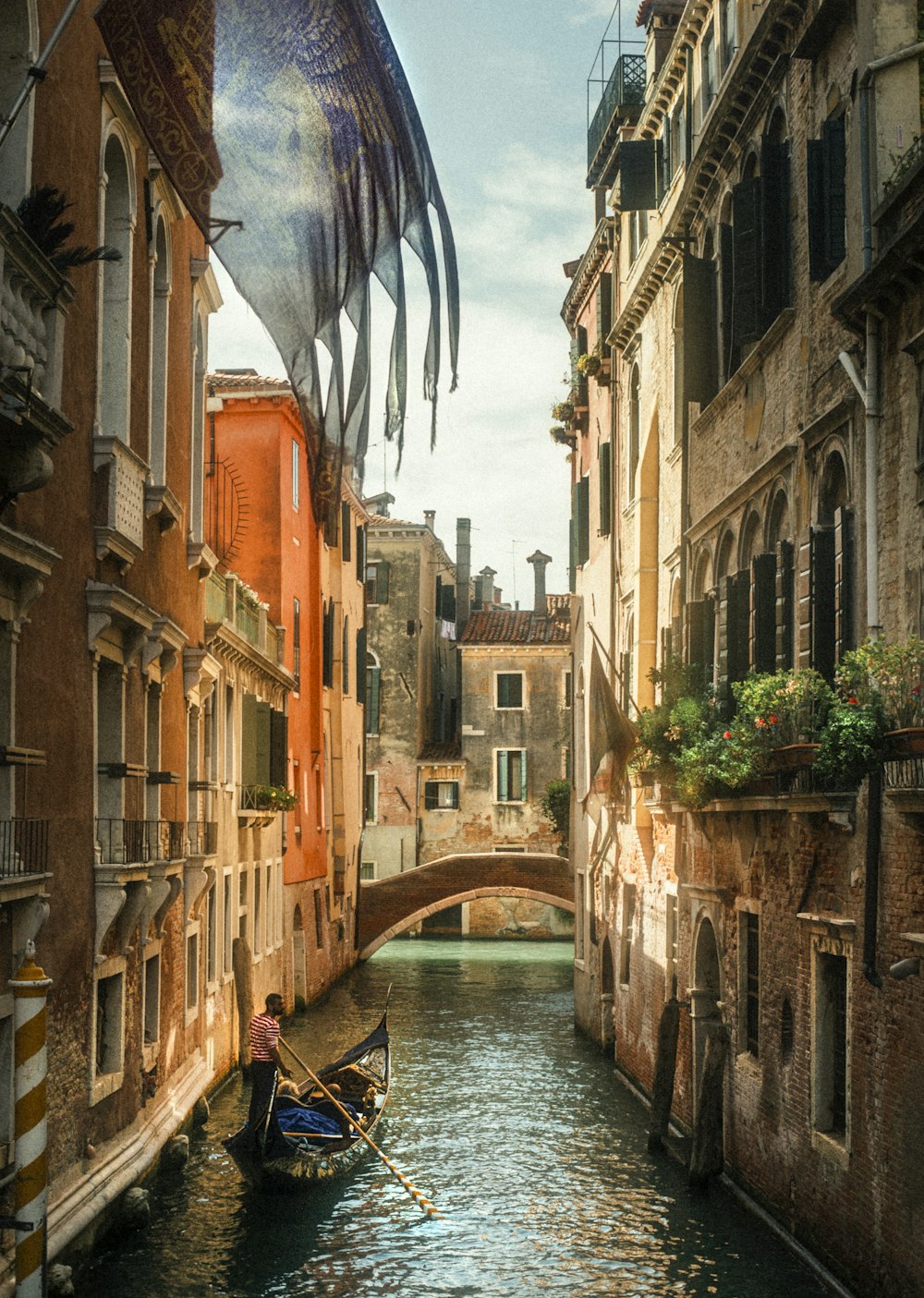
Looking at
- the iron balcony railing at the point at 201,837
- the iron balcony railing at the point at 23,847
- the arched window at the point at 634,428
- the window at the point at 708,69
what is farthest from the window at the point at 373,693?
the iron balcony railing at the point at 23,847

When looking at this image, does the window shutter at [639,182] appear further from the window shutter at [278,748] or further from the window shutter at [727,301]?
the window shutter at [278,748]

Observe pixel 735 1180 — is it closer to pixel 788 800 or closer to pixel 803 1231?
pixel 803 1231

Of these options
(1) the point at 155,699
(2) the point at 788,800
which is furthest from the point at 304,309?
(1) the point at 155,699

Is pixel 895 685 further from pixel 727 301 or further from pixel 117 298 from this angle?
pixel 727 301

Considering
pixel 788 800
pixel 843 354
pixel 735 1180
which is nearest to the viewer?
pixel 843 354

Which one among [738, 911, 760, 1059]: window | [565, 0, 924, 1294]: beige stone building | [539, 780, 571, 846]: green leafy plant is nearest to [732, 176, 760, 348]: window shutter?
[565, 0, 924, 1294]: beige stone building

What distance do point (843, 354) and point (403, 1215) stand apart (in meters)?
7.56

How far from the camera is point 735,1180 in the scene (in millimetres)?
12828

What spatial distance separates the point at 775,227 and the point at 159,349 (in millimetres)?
4815

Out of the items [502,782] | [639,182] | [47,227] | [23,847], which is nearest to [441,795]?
[502,782]

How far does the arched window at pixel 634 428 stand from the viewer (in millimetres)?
19703

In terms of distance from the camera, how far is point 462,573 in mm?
47719

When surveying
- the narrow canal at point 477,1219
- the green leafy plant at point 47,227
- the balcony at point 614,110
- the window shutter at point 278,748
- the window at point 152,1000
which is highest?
the balcony at point 614,110

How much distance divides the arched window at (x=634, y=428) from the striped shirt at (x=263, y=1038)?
8.42m
